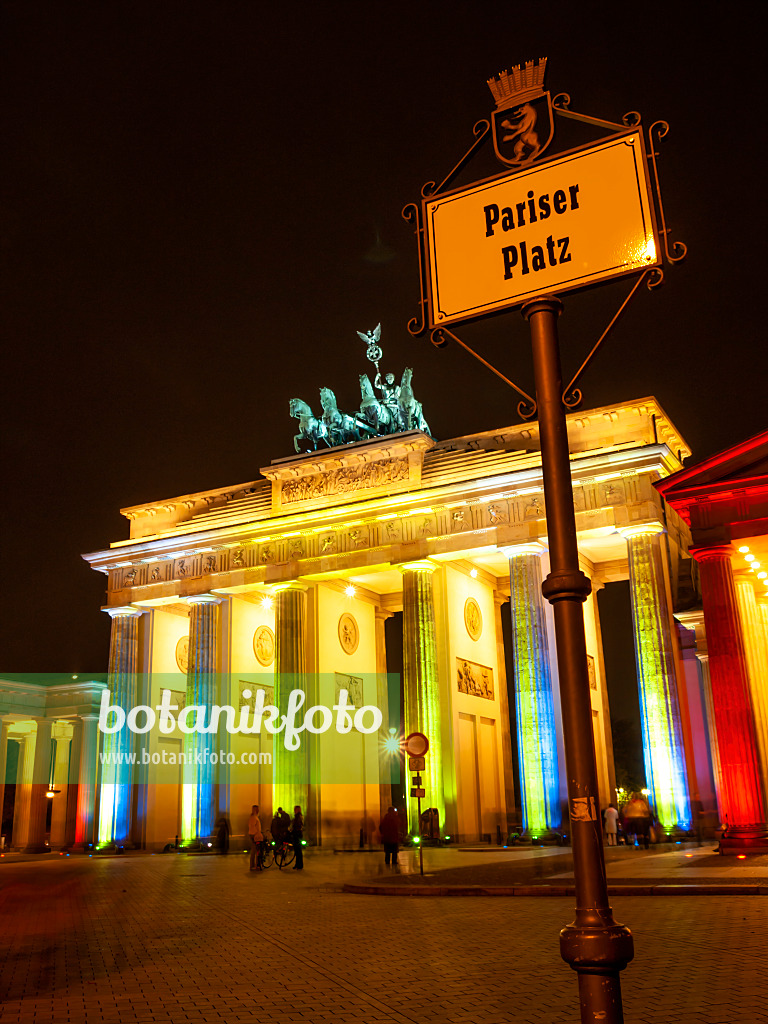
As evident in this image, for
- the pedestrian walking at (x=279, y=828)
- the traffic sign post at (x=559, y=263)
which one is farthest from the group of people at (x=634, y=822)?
the traffic sign post at (x=559, y=263)

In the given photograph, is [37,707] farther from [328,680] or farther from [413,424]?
[413,424]

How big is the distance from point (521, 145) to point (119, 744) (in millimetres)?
43933

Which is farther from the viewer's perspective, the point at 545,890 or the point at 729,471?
the point at 729,471

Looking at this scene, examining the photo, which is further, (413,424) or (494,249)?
(413,424)

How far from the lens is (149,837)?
146 feet

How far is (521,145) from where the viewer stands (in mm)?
5949

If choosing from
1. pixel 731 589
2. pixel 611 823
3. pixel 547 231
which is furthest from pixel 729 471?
pixel 547 231

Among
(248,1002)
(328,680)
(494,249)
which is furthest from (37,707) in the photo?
(494,249)

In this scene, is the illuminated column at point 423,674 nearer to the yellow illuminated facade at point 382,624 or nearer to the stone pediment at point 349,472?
the yellow illuminated facade at point 382,624

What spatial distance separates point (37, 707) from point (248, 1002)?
2152 inches

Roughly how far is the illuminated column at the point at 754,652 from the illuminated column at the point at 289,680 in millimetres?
20662

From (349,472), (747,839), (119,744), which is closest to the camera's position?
(747,839)

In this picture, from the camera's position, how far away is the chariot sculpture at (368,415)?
144ft

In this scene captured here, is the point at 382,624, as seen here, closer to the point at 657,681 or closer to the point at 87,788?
the point at 87,788
